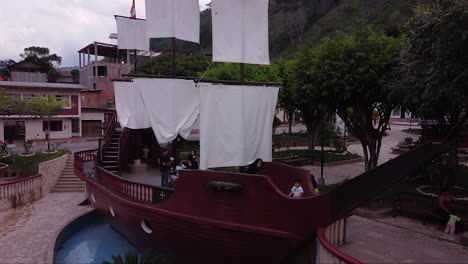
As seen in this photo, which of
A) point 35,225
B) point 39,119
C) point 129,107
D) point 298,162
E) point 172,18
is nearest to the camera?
point 172,18

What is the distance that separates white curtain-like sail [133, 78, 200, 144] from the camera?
11.3m

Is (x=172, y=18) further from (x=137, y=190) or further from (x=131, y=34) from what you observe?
(x=131, y=34)

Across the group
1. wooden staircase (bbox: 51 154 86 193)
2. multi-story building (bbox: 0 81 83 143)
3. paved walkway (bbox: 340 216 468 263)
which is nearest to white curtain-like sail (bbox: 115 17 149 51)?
wooden staircase (bbox: 51 154 86 193)

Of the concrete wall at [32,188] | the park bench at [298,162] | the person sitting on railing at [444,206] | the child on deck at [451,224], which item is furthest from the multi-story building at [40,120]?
the child on deck at [451,224]

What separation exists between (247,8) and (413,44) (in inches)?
213

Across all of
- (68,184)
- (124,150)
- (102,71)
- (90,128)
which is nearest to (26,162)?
(68,184)

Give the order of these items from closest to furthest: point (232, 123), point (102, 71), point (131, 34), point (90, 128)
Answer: point (232, 123), point (131, 34), point (90, 128), point (102, 71)

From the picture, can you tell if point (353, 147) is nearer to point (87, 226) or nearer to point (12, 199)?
point (87, 226)

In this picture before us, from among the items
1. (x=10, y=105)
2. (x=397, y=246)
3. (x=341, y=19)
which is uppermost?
(x=341, y=19)

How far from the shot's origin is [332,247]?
6.02 meters

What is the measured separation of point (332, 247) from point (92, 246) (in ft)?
32.6

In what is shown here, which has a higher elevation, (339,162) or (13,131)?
(13,131)

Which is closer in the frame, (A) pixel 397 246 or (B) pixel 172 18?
(A) pixel 397 246

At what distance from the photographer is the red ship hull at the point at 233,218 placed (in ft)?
24.3
